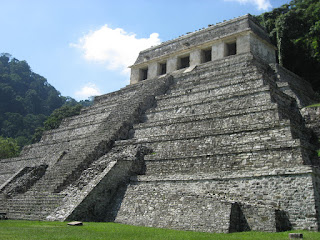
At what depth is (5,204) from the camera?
38.6 feet

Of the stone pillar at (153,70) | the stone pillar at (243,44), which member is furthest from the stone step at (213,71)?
the stone pillar at (153,70)

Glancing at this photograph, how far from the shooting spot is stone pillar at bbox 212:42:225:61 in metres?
20.0

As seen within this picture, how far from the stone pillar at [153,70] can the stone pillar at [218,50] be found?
4.74 meters

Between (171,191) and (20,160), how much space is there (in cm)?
1160

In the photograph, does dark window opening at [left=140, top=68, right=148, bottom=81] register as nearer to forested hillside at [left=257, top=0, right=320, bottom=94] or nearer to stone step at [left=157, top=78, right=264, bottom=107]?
stone step at [left=157, top=78, right=264, bottom=107]

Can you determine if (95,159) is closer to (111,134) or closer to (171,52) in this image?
(111,134)

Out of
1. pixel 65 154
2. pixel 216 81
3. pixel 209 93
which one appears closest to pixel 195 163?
pixel 209 93

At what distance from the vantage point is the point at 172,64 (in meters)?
22.3

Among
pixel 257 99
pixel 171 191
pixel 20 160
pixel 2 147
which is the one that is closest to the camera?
pixel 171 191

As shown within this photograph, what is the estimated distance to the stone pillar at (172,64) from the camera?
22.1 m

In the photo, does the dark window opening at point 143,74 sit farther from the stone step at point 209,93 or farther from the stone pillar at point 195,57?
the stone step at point 209,93

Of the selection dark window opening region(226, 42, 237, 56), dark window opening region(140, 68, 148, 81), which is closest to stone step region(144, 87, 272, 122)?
dark window opening region(226, 42, 237, 56)

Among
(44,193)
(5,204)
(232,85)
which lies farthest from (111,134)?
(232,85)

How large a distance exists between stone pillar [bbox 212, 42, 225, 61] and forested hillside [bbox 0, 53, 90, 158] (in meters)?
19.0
